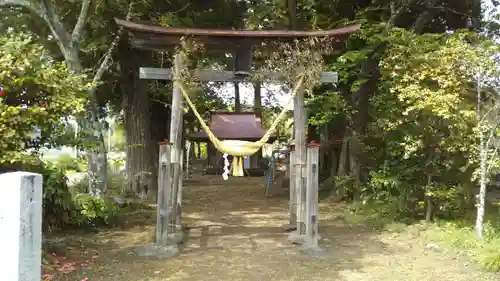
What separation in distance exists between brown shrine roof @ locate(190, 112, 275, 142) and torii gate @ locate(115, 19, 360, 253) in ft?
38.4

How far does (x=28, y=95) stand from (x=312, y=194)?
4.42 m

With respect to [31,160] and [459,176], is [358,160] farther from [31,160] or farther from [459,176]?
[31,160]

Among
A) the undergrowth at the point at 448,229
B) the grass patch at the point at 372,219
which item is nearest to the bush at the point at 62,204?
the grass patch at the point at 372,219

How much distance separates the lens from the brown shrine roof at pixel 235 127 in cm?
2011

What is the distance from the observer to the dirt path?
6.19 meters

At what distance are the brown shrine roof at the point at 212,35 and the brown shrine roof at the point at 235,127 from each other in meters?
12.0

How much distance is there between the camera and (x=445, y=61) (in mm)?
7625

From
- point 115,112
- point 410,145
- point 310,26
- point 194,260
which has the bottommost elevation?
point 194,260

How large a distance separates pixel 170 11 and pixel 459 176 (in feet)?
25.4

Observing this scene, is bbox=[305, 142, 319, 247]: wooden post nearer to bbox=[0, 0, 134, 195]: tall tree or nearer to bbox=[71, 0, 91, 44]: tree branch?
bbox=[0, 0, 134, 195]: tall tree

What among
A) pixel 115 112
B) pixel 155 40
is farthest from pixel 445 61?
pixel 115 112

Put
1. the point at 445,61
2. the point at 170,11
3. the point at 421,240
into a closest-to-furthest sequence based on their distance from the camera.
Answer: the point at 445,61 < the point at 421,240 < the point at 170,11

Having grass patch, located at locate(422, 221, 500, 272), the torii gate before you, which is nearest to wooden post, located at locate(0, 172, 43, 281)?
the torii gate

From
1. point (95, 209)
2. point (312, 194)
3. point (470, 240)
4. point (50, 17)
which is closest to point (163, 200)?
point (95, 209)
